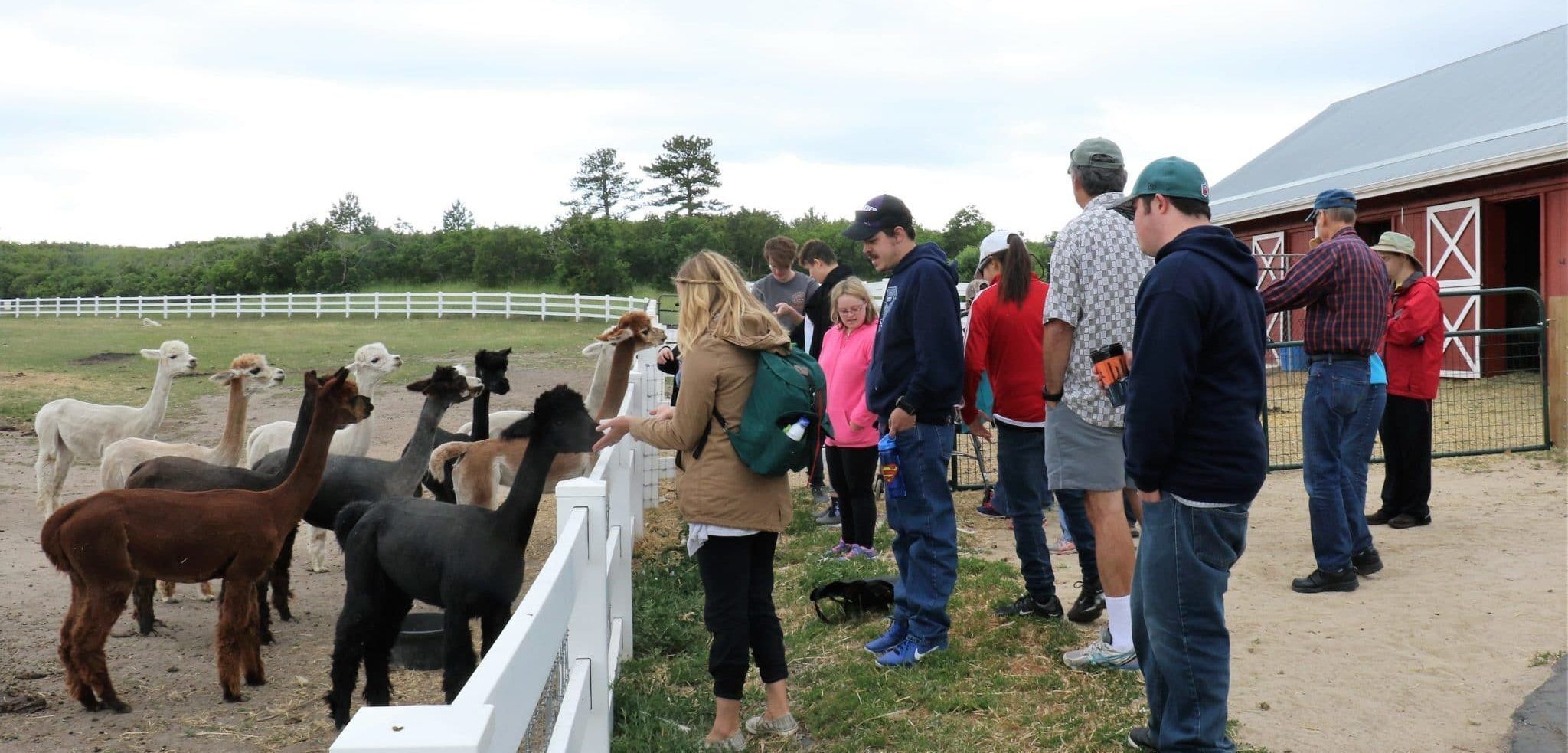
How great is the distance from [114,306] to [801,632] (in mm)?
40437

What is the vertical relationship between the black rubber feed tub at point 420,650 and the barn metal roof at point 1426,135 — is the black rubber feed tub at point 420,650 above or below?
below

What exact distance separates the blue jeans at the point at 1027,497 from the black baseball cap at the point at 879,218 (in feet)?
3.71

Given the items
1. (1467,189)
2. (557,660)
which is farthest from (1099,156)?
(1467,189)

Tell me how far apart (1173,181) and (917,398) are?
1.61m

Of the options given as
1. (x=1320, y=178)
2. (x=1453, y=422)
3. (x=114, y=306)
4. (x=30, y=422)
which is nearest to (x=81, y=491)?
(x=30, y=422)

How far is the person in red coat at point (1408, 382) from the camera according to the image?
6902 mm

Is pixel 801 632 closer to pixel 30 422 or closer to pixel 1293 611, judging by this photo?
pixel 1293 611

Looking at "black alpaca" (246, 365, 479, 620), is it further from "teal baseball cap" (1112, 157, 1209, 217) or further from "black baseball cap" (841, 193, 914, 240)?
"teal baseball cap" (1112, 157, 1209, 217)

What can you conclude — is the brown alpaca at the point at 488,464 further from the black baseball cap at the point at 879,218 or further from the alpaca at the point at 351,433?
the black baseball cap at the point at 879,218

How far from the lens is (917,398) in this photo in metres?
4.43

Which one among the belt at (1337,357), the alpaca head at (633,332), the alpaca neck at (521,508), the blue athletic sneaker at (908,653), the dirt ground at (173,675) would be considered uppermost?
the alpaca head at (633,332)

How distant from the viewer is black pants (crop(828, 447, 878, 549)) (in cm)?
600

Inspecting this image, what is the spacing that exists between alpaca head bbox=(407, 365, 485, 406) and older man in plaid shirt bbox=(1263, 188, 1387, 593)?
14.6ft

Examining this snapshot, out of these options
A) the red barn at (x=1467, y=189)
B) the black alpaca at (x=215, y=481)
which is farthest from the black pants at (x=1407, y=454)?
Answer: the black alpaca at (x=215, y=481)
